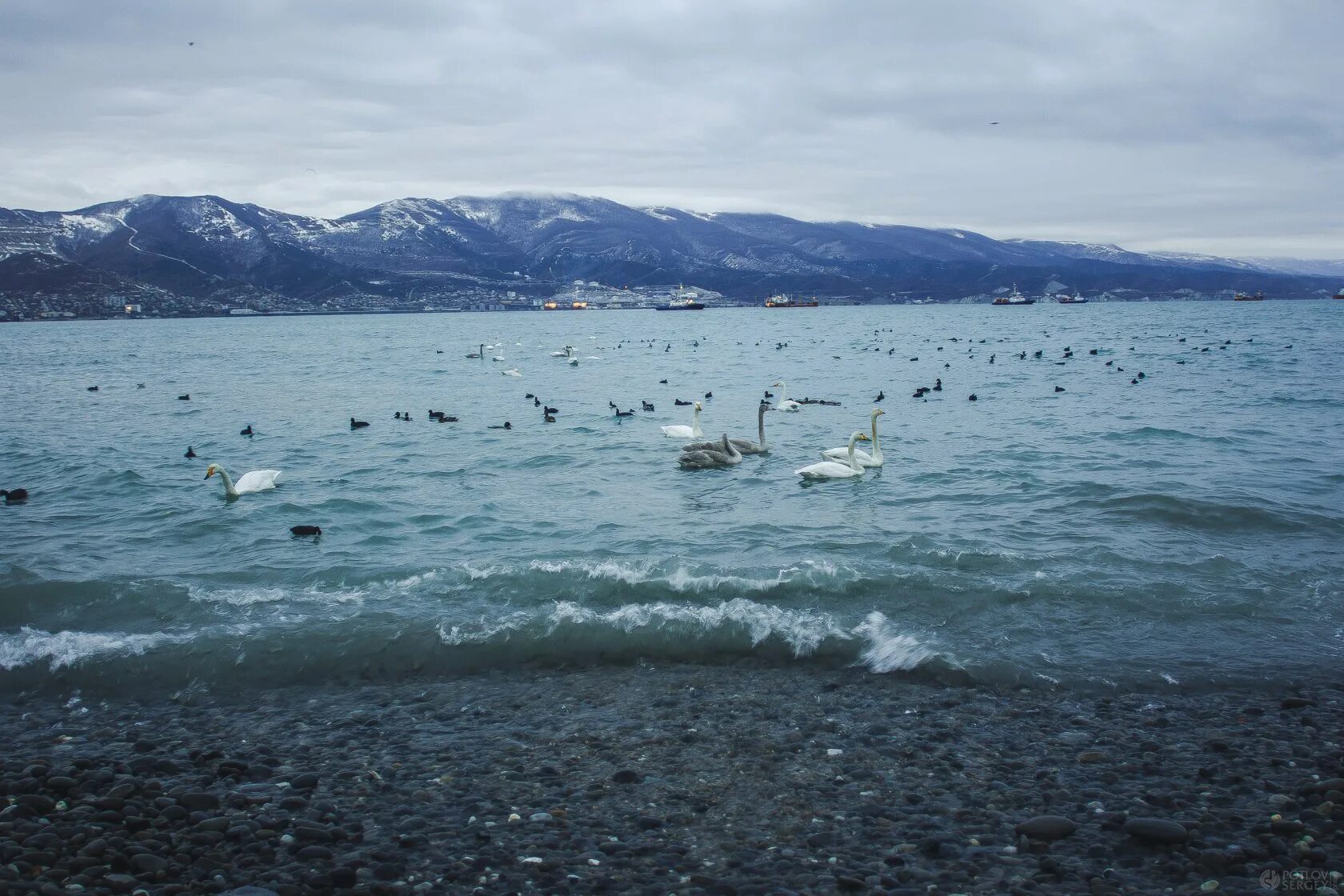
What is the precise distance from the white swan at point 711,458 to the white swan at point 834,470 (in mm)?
2025

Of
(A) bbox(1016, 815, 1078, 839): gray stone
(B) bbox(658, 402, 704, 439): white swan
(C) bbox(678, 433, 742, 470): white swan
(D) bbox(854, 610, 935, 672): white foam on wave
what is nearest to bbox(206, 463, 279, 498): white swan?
(C) bbox(678, 433, 742, 470): white swan

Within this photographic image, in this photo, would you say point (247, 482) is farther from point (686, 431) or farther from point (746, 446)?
point (746, 446)

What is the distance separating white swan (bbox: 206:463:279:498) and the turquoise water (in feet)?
1.21

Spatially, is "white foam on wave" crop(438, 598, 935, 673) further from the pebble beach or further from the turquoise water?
the pebble beach

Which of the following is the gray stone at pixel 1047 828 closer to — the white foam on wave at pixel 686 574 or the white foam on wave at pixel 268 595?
the white foam on wave at pixel 686 574

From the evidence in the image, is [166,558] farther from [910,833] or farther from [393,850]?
[910,833]

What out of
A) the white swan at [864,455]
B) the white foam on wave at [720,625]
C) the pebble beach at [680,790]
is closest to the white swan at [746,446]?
the white swan at [864,455]

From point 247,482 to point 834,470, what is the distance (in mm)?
12328

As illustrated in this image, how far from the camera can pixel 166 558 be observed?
13703 millimetres

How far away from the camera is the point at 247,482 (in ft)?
61.6

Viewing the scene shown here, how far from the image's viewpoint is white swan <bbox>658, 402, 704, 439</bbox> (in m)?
24.7

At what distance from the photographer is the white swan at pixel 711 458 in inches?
817

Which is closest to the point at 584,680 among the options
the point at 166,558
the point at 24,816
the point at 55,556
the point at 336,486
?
the point at 24,816

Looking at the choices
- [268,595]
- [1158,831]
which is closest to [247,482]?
[268,595]
